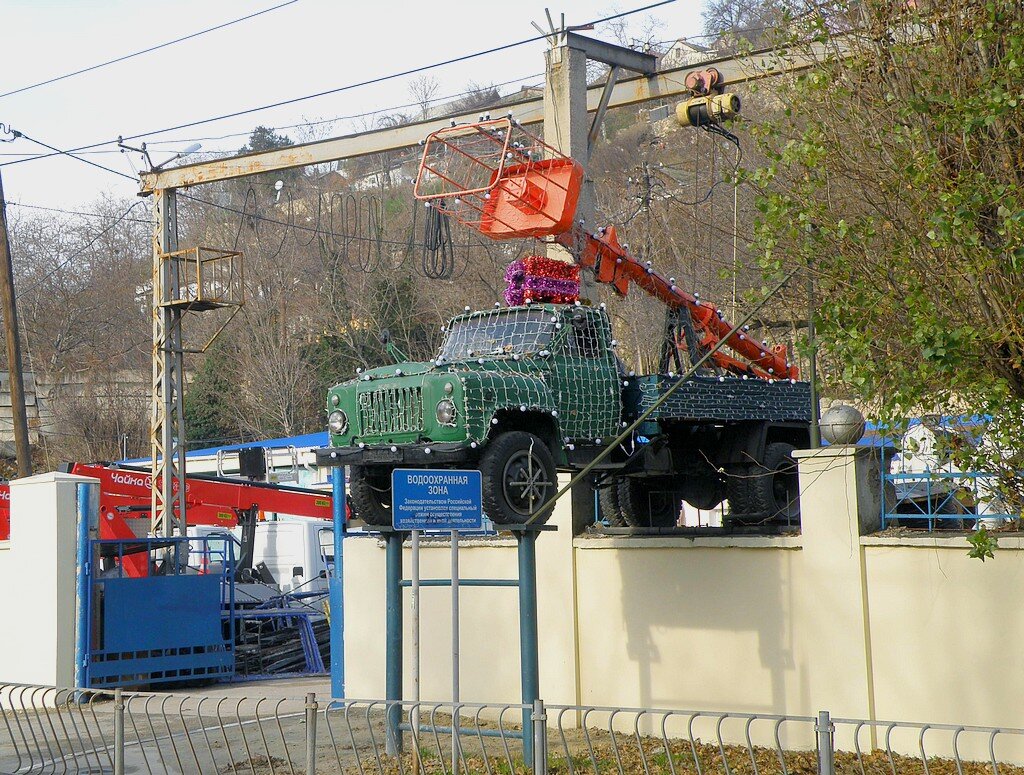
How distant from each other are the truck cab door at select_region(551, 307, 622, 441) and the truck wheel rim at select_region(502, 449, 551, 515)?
0.45 metres

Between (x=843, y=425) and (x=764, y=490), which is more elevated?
(x=843, y=425)

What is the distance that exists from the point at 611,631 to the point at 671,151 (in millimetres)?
29635

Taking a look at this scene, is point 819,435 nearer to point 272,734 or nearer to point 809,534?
point 809,534

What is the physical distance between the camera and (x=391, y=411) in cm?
965

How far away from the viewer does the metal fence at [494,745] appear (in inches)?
353

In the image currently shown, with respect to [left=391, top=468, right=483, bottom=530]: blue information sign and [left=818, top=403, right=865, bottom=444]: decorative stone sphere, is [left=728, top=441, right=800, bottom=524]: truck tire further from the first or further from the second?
[left=391, top=468, right=483, bottom=530]: blue information sign

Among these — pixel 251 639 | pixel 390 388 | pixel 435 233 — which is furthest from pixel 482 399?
pixel 251 639

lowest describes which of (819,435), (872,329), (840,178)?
(819,435)

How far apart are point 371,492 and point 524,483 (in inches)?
65.1

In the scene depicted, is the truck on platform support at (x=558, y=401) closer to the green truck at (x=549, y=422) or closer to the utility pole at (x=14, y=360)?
the green truck at (x=549, y=422)

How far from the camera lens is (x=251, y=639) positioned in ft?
64.5

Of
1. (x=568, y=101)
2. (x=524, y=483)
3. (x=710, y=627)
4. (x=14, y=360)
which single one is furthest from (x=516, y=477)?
(x=14, y=360)

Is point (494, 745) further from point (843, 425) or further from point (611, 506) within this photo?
point (843, 425)

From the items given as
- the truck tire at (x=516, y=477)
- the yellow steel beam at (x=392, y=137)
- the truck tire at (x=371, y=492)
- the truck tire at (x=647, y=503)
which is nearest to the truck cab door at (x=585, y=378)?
the truck tire at (x=516, y=477)
